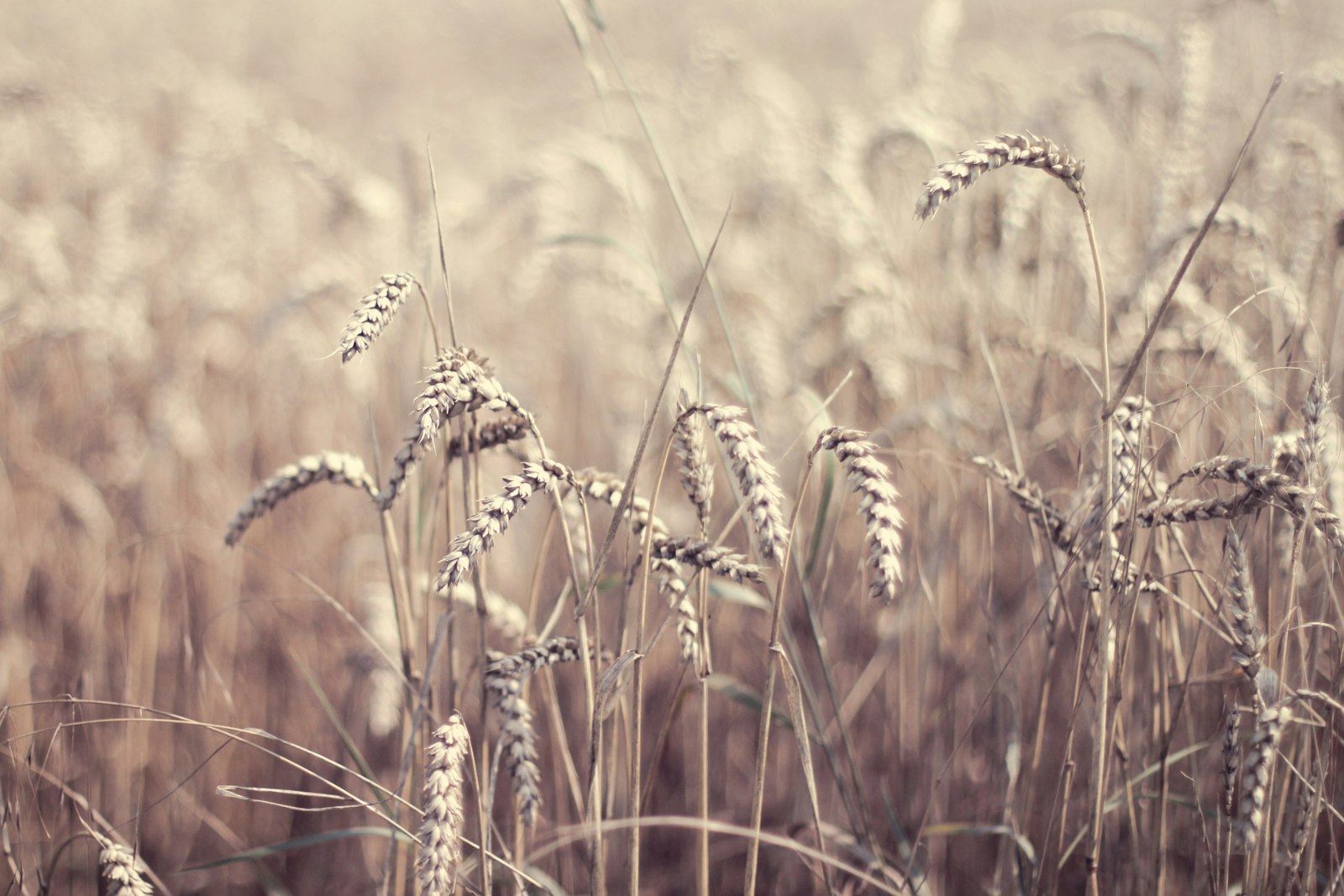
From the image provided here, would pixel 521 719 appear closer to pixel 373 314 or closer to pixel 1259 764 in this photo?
pixel 373 314

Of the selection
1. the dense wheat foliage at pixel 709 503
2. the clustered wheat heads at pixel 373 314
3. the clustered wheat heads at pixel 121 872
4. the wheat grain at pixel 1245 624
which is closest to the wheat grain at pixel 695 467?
the dense wheat foliage at pixel 709 503

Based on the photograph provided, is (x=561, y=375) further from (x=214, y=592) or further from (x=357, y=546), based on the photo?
(x=214, y=592)

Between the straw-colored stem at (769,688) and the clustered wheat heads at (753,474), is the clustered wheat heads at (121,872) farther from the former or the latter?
the clustered wheat heads at (753,474)

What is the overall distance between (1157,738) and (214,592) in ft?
7.29

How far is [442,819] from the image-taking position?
759 millimetres

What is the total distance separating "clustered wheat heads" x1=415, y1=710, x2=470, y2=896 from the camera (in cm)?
74

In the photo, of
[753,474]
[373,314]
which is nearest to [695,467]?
[753,474]

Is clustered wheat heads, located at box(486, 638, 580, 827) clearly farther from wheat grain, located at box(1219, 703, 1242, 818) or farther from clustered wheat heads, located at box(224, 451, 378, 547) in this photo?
wheat grain, located at box(1219, 703, 1242, 818)

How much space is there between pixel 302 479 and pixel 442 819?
0.50 meters

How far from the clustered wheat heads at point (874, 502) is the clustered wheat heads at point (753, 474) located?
7 cm

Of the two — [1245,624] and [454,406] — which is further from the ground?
[454,406]

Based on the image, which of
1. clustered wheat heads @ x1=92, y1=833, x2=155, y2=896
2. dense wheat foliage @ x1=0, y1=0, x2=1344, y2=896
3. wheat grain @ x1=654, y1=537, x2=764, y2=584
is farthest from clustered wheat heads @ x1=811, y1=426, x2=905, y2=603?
clustered wheat heads @ x1=92, y1=833, x2=155, y2=896

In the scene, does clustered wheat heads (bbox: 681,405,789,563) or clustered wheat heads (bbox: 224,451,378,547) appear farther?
clustered wheat heads (bbox: 224,451,378,547)

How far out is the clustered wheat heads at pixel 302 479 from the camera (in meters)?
1.08
